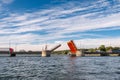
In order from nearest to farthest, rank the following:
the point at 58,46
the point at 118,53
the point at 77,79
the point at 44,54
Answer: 1. the point at 77,79
2. the point at 58,46
3. the point at 44,54
4. the point at 118,53

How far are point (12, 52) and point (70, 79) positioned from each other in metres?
149

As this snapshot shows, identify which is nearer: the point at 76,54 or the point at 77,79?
the point at 77,79

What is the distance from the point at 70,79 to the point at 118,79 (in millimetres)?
5713

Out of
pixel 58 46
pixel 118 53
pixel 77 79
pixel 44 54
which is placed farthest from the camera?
pixel 118 53

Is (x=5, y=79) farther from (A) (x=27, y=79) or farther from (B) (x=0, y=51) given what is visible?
(B) (x=0, y=51)

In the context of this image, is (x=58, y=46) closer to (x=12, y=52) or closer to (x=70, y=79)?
(x=12, y=52)

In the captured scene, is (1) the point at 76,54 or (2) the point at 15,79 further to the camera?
(1) the point at 76,54

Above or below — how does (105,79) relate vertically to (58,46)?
below

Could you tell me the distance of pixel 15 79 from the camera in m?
27.0

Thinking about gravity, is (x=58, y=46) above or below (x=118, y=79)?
above

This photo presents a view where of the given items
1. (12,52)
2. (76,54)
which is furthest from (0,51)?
(76,54)

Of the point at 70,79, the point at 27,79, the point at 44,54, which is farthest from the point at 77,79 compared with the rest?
the point at 44,54

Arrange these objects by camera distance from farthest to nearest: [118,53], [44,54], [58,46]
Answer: [118,53] < [44,54] < [58,46]

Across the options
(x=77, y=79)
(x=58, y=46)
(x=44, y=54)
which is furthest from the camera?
(x=44, y=54)
